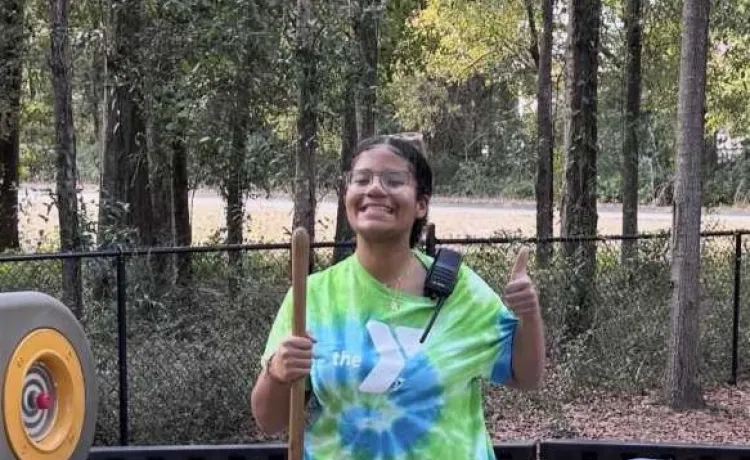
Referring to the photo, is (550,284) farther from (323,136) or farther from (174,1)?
(174,1)

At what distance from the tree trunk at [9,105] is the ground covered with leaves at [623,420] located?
16.0ft

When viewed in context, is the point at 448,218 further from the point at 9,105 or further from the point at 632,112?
the point at 9,105

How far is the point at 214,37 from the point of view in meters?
6.96

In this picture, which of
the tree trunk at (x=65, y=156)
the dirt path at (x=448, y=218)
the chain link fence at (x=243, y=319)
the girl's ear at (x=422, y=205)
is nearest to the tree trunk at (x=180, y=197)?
the dirt path at (x=448, y=218)

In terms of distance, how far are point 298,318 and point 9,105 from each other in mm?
10220

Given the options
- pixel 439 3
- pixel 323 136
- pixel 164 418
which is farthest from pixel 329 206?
Result: pixel 164 418

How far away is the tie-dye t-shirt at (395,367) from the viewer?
5.68 feet

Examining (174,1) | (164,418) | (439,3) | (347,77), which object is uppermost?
(439,3)

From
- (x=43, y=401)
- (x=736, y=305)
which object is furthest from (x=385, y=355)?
(x=736, y=305)

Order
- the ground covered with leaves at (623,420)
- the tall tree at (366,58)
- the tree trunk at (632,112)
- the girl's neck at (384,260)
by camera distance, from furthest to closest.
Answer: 1. the tree trunk at (632,112)
2. the tall tree at (366,58)
3. the ground covered with leaves at (623,420)
4. the girl's neck at (384,260)

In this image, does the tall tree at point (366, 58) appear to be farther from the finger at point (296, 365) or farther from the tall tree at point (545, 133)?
the finger at point (296, 365)

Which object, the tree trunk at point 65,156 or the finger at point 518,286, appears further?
the tree trunk at point 65,156

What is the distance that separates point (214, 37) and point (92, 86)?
4165 millimetres

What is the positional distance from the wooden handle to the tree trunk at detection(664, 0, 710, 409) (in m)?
4.84
